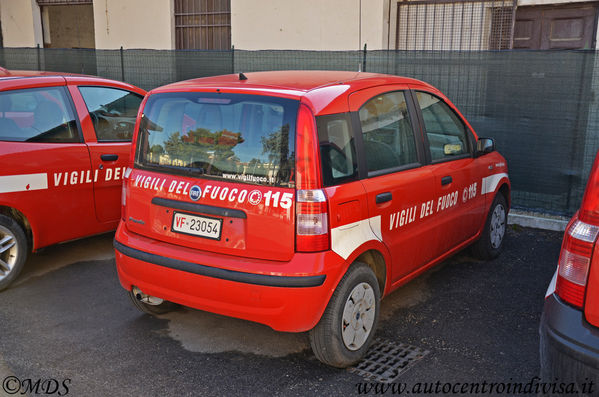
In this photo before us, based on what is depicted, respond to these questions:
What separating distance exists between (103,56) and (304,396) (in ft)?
26.4

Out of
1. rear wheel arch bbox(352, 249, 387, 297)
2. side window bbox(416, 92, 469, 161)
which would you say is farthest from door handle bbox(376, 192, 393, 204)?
side window bbox(416, 92, 469, 161)

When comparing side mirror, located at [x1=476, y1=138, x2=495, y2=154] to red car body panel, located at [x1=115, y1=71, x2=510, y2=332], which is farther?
side mirror, located at [x1=476, y1=138, x2=495, y2=154]

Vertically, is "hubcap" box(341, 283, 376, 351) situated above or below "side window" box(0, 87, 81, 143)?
below

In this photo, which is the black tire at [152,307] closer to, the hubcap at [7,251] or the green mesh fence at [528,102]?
the hubcap at [7,251]

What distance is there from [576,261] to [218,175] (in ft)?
6.34

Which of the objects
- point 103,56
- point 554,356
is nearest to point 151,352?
point 554,356

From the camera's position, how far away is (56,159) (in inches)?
194

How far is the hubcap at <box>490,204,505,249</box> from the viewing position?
547cm

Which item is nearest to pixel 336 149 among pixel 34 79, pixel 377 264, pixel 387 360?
pixel 377 264

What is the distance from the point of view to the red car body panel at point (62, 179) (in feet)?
15.5

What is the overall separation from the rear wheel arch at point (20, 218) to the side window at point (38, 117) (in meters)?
0.56

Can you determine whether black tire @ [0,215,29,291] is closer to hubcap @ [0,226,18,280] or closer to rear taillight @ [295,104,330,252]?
hubcap @ [0,226,18,280]

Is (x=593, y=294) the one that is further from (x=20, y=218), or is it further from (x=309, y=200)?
(x=20, y=218)

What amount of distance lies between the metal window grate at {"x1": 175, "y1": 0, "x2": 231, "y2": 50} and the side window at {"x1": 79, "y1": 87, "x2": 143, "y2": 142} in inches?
213
